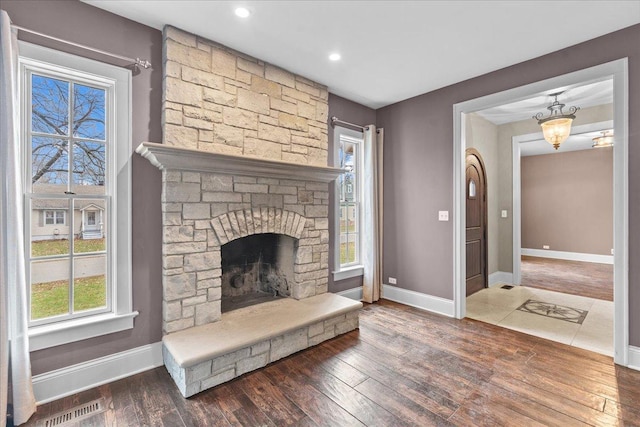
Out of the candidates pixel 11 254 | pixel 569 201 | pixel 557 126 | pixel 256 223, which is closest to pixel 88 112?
pixel 11 254

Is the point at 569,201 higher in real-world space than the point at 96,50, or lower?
lower

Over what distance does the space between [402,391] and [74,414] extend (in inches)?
87.0

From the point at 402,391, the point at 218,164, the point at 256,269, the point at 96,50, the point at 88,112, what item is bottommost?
the point at 402,391

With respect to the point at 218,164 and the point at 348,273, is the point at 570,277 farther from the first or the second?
the point at 218,164

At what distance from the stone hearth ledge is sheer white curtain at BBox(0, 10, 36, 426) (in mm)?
822

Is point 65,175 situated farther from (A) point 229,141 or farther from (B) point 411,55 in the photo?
(B) point 411,55

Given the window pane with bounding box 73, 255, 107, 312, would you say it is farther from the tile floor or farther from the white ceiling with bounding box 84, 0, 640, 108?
the tile floor

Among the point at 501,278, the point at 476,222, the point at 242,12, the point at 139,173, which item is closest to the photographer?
the point at 242,12

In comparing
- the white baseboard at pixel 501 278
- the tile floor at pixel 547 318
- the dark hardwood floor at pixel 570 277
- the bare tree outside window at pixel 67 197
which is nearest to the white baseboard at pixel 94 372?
the bare tree outside window at pixel 67 197

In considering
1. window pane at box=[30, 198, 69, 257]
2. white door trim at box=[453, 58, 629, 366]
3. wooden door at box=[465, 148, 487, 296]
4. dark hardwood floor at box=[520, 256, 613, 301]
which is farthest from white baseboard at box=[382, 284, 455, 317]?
window pane at box=[30, 198, 69, 257]

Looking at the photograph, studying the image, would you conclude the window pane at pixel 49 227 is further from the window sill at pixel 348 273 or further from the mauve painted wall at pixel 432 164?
the mauve painted wall at pixel 432 164

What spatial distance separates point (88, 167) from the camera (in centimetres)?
224

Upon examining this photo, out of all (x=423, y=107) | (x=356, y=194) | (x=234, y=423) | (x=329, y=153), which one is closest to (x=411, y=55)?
(x=423, y=107)

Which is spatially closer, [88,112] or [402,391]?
[402,391]
